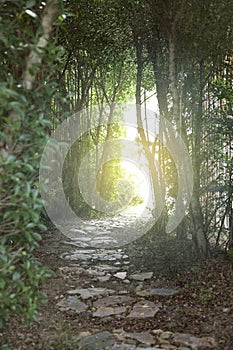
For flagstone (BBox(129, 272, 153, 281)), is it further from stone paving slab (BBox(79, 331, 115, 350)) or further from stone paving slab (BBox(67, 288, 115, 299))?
stone paving slab (BBox(79, 331, 115, 350))

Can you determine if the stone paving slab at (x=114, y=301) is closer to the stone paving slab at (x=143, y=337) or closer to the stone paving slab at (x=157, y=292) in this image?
the stone paving slab at (x=157, y=292)

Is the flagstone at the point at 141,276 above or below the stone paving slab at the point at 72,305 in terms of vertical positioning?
above

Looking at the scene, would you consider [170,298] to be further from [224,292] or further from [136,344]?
[136,344]

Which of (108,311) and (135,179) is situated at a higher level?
(135,179)

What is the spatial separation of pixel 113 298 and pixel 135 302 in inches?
9.6

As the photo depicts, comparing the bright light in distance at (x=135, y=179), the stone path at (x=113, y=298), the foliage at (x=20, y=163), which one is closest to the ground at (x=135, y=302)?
the stone path at (x=113, y=298)

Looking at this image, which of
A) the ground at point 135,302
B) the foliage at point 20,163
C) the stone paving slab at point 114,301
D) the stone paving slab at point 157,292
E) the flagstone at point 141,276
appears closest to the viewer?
the foliage at point 20,163

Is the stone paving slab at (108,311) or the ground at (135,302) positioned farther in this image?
the stone paving slab at (108,311)

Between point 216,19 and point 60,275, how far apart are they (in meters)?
3.19

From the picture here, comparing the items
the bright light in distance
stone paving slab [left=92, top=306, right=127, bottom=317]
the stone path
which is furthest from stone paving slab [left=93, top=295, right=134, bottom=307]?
the bright light in distance

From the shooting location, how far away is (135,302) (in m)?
4.08

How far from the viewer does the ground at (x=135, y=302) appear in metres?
3.17

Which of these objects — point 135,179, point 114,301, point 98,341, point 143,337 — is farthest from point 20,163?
point 135,179

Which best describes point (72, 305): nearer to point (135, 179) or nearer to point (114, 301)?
point (114, 301)
